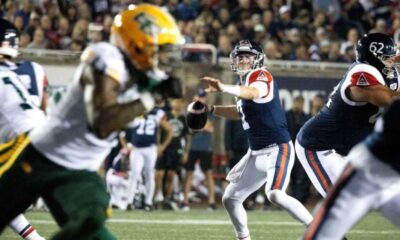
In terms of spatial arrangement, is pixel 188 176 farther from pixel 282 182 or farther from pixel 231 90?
pixel 231 90

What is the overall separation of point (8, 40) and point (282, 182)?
2339mm

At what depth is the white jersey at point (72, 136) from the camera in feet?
15.0

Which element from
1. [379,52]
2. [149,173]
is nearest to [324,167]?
[379,52]

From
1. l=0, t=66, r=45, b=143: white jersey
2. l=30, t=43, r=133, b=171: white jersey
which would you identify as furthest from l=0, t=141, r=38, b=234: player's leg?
l=0, t=66, r=45, b=143: white jersey

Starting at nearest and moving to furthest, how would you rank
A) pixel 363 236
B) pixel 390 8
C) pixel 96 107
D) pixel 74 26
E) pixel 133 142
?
pixel 96 107 → pixel 363 236 → pixel 133 142 → pixel 74 26 → pixel 390 8

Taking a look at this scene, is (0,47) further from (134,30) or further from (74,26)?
Answer: (74,26)

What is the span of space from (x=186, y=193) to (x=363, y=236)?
13.5ft

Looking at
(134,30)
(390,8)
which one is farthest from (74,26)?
(134,30)

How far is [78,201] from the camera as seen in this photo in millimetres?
4508

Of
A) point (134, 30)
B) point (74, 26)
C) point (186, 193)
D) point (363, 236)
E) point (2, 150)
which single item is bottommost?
point (186, 193)

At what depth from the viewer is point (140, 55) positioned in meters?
4.61

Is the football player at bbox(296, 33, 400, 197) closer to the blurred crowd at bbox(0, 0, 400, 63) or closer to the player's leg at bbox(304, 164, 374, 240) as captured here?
the player's leg at bbox(304, 164, 374, 240)

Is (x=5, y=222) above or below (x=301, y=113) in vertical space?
above

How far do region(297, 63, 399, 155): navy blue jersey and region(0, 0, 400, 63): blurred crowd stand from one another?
6155 mm
